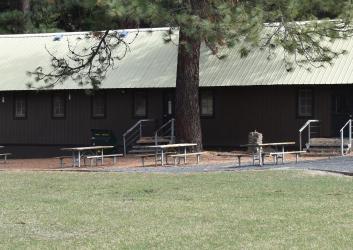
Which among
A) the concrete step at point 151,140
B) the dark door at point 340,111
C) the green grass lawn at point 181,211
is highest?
the dark door at point 340,111

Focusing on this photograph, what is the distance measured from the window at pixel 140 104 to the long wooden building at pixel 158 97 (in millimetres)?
39

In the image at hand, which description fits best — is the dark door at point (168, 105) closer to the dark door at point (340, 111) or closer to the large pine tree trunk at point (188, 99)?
the large pine tree trunk at point (188, 99)

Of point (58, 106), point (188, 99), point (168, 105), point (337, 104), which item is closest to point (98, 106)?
point (58, 106)

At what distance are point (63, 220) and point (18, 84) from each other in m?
20.1

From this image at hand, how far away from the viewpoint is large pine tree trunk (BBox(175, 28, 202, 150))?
25.8m

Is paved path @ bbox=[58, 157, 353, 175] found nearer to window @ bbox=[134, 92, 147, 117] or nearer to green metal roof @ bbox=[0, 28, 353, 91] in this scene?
green metal roof @ bbox=[0, 28, 353, 91]

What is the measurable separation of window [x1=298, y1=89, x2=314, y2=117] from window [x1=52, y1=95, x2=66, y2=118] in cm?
953

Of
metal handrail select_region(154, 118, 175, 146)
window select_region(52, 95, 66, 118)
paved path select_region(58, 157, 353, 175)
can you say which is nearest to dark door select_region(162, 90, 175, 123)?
metal handrail select_region(154, 118, 175, 146)

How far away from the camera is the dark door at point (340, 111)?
2742cm

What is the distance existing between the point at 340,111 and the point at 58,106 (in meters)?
11.3

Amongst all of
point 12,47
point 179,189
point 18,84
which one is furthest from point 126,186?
point 12,47

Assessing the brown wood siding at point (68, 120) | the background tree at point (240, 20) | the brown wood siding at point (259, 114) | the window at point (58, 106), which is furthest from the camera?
the window at point (58, 106)

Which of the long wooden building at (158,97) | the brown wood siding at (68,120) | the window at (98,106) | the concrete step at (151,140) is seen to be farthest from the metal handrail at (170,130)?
the window at (98,106)

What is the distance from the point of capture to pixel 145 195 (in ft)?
50.3
